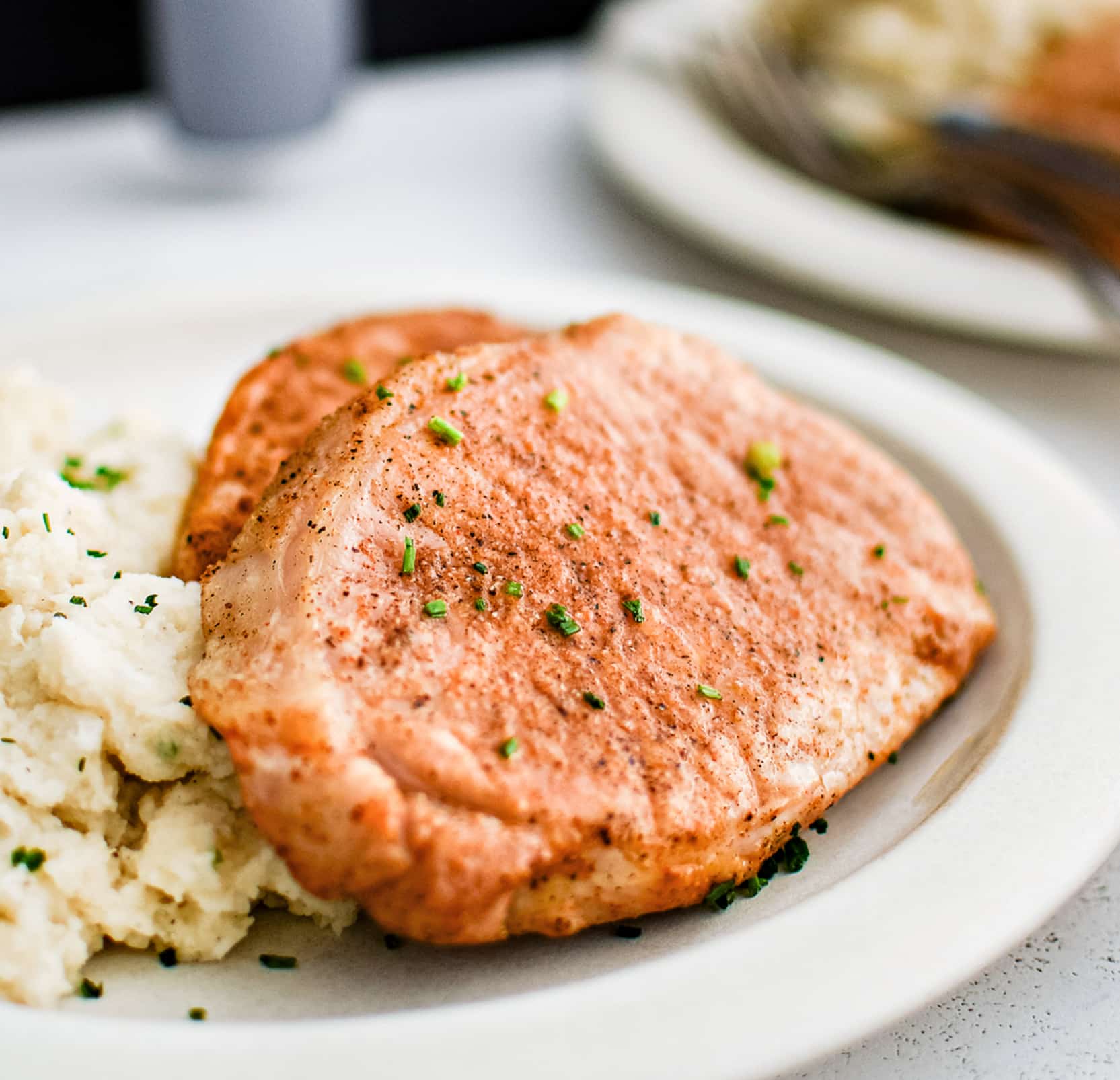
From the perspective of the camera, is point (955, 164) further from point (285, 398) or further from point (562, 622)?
point (562, 622)

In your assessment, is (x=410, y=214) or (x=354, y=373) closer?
(x=354, y=373)

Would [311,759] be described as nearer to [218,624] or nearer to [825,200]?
[218,624]

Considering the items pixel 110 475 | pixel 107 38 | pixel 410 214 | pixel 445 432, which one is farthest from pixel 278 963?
pixel 107 38

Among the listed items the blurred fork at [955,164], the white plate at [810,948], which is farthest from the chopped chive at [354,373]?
the blurred fork at [955,164]

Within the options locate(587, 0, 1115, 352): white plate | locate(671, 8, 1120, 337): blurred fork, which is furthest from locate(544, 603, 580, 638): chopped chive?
locate(671, 8, 1120, 337): blurred fork

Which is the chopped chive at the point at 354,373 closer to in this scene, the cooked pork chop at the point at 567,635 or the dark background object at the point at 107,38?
the cooked pork chop at the point at 567,635

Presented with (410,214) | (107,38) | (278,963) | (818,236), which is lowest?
(278,963)
